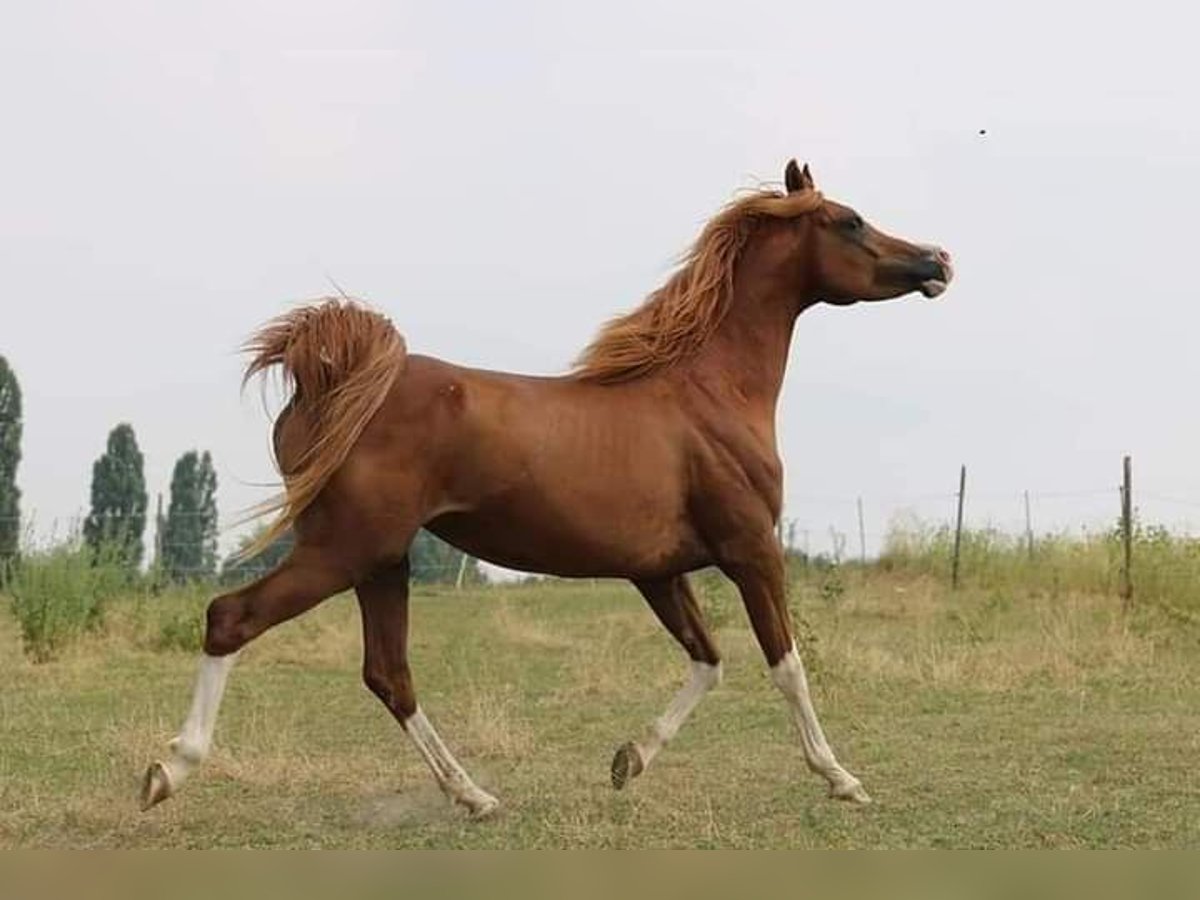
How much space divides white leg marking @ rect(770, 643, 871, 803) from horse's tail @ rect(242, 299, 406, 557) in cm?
195

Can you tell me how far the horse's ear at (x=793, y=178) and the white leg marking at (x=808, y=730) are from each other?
2071 mm

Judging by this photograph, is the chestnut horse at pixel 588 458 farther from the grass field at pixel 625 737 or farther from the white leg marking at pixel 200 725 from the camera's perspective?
the grass field at pixel 625 737

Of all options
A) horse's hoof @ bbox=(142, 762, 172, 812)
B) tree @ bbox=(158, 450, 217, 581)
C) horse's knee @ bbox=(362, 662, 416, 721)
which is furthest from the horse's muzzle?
tree @ bbox=(158, 450, 217, 581)

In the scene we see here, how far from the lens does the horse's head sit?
6242 millimetres

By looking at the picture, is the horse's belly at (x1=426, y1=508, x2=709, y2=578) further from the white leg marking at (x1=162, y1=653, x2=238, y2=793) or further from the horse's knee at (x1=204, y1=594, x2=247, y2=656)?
the white leg marking at (x1=162, y1=653, x2=238, y2=793)

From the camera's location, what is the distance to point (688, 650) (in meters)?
6.11

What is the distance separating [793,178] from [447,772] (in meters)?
2.99

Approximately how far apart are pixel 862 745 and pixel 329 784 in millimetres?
2983

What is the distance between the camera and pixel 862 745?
7.66 meters

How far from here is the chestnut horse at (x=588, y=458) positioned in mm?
5113

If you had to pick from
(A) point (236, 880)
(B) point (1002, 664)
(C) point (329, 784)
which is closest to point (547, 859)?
(A) point (236, 880)

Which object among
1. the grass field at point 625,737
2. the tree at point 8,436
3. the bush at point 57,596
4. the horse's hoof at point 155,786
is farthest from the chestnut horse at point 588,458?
the tree at point 8,436

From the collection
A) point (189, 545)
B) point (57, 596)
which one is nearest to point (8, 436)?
point (189, 545)

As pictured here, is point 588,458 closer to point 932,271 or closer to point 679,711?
point 679,711
